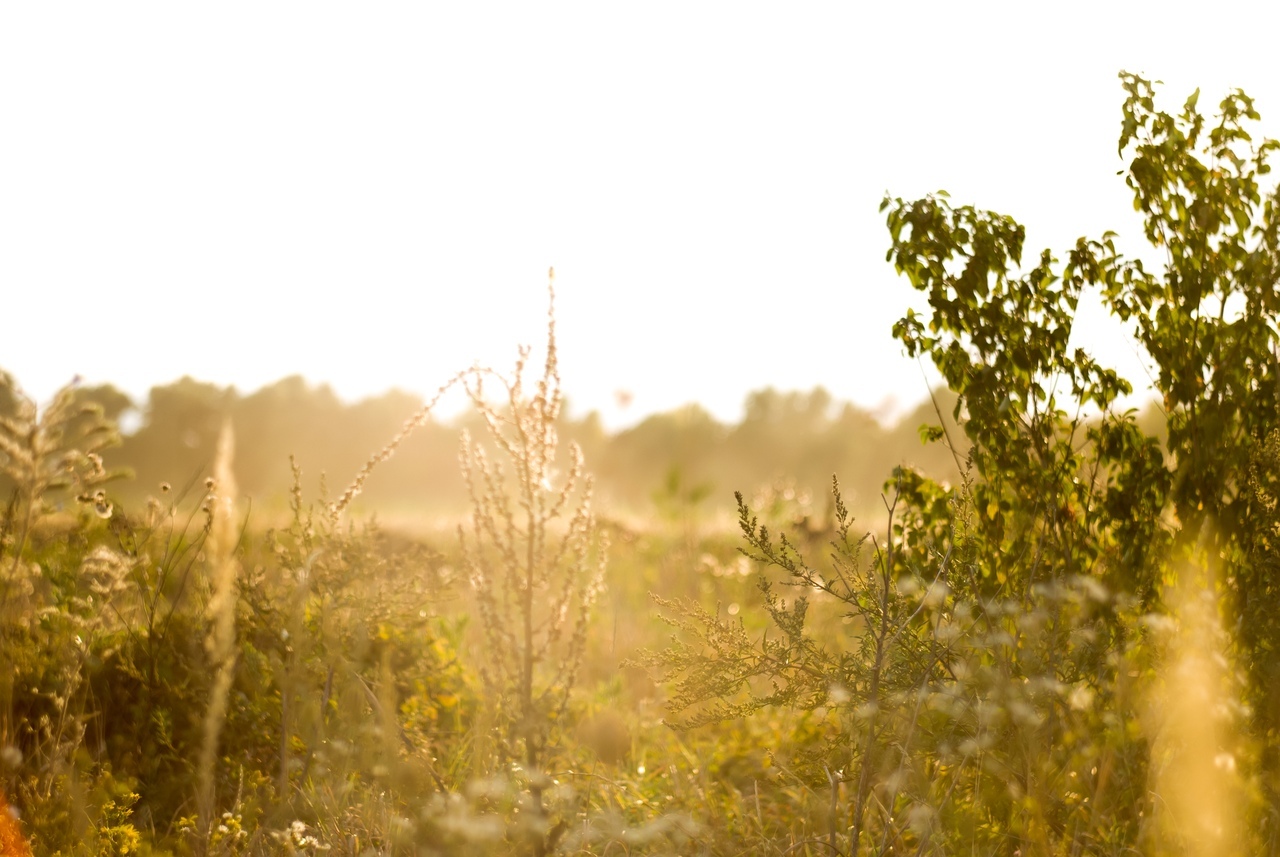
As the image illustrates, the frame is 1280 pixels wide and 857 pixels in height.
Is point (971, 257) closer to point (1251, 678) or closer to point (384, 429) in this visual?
point (1251, 678)

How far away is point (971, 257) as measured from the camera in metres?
2.85

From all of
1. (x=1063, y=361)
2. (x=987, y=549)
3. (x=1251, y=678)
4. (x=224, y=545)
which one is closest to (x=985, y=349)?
(x=1063, y=361)

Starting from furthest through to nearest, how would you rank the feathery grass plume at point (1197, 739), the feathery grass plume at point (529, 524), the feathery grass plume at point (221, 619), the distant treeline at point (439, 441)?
the distant treeline at point (439, 441) → the feathery grass plume at point (529, 524) → the feathery grass plume at point (1197, 739) → the feathery grass plume at point (221, 619)

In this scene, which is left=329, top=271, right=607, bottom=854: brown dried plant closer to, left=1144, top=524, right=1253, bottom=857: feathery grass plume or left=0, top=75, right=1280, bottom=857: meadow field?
left=0, top=75, right=1280, bottom=857: meadow field

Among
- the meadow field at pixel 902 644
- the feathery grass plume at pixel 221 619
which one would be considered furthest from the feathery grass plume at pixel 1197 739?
the feathery grass plume at pixel 221 619

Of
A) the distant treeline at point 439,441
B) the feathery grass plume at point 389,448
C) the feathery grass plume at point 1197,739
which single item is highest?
the distant treeline at point 439,441

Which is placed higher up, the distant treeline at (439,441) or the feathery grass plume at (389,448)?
the distant treeline at (439,441)

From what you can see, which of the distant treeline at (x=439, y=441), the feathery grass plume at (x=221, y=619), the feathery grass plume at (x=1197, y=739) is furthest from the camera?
the distant treeline at (x=439, y=441)

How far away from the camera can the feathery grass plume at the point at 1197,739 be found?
7.70ft

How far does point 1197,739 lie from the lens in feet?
8.09

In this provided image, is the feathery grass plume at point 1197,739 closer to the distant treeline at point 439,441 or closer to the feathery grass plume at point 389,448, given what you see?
the feathery grass plume at point 389,448

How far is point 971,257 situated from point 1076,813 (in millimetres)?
1727

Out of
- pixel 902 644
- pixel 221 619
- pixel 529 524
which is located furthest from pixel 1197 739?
pixel 221 619

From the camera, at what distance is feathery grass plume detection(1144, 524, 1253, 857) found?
2.35 meters
